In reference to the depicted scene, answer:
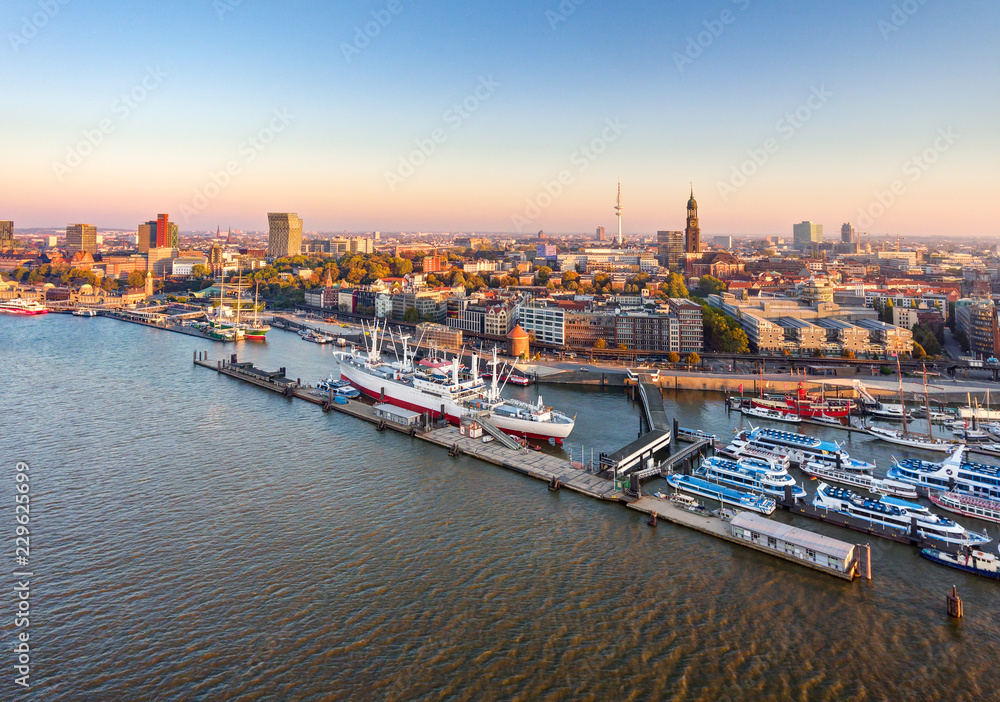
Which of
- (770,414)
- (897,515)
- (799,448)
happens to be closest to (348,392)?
(770,414)

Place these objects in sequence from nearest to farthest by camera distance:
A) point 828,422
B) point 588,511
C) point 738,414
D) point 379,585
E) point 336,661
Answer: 1. point 336,661
2. point 379,585
3. point 588,511
4. point 828,422
5. point 738,414

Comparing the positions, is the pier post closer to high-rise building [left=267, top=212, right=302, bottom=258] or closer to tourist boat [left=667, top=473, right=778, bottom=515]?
tourist boat [left=667, top=473, right=778, bottom=515]

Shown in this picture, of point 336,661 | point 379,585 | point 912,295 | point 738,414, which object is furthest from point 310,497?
point 912,295

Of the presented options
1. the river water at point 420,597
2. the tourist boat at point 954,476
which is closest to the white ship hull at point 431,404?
the river water at point 420,597

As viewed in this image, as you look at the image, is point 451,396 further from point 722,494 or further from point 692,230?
point 692,230

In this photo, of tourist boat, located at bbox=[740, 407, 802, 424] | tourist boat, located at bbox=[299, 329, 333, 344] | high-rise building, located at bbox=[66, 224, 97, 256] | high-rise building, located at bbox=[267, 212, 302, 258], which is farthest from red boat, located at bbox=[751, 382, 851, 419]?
high-rise building, located at bbox=[66, 224, 97, 256]

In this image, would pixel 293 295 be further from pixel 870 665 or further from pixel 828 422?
pixel 870 665
